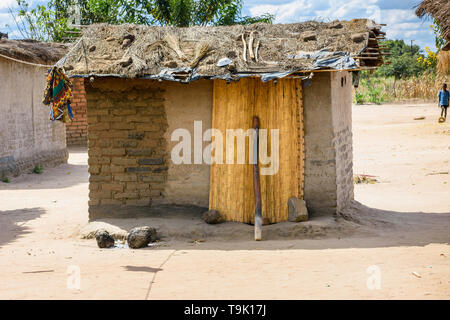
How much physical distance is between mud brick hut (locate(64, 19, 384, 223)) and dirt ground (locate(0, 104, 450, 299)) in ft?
2.11

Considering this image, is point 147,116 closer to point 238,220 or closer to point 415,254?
point 238,220

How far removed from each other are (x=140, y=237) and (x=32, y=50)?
8.28 metres

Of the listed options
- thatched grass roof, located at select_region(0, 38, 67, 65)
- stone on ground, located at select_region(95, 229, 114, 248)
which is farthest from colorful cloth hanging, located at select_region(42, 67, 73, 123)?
thatched grass roof, located at select_region(0, 38, 67, 65)

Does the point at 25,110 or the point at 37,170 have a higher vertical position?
the point at 25,110

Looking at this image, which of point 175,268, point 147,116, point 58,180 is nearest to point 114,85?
point 147,116

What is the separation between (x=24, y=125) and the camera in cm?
1478

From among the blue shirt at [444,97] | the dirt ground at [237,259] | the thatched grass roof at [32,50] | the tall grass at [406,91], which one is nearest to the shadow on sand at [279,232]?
the dirt ground at [237,259]

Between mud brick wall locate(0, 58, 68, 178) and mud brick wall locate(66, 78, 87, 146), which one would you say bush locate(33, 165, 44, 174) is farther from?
mud brick wall locate(66, 78, 87, 146)

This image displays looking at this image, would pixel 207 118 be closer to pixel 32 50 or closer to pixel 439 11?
pixel 439 11

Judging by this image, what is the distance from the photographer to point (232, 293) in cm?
550

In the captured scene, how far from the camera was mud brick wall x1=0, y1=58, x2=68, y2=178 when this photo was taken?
13765 millimetres

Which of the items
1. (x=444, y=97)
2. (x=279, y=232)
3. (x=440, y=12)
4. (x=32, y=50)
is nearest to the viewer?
(x=279, y=232)

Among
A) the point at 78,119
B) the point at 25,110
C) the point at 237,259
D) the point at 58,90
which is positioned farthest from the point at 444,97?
the point at 237,259
